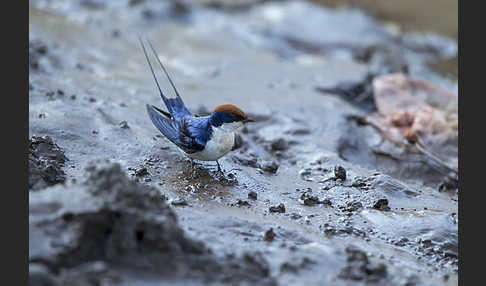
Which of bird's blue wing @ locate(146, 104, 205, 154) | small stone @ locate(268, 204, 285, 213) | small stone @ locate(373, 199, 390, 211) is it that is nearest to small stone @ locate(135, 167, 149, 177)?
bird's blue wing @ locate(146, 104, 205, 154)

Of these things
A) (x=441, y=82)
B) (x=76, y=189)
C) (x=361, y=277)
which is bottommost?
(x=441, y=82)

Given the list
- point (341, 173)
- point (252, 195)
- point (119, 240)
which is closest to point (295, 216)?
point (252, 195)

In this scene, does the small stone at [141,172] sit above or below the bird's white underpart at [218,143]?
below

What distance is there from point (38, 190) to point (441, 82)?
23.7ft

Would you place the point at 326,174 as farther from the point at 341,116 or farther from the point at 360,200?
the point at 341,116

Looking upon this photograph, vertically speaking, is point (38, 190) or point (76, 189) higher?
point (76, 189)

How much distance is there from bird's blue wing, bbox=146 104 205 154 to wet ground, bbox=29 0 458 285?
0.82 ft

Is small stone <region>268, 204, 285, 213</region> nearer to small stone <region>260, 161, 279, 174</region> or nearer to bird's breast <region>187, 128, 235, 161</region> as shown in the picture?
bird's breast <region>187, 128, 235, 161</region>

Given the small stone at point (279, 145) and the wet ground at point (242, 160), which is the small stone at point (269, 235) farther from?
the small stone at point (279, 145)

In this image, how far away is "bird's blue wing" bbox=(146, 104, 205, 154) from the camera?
4348mm

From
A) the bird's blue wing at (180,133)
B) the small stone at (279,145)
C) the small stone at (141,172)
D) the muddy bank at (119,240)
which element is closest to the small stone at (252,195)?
the bird's blue wing at (180,133)

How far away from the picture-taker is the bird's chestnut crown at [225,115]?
4.36 meters

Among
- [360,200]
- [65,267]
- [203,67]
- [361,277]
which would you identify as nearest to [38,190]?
[65,267]

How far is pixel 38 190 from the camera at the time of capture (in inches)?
134
